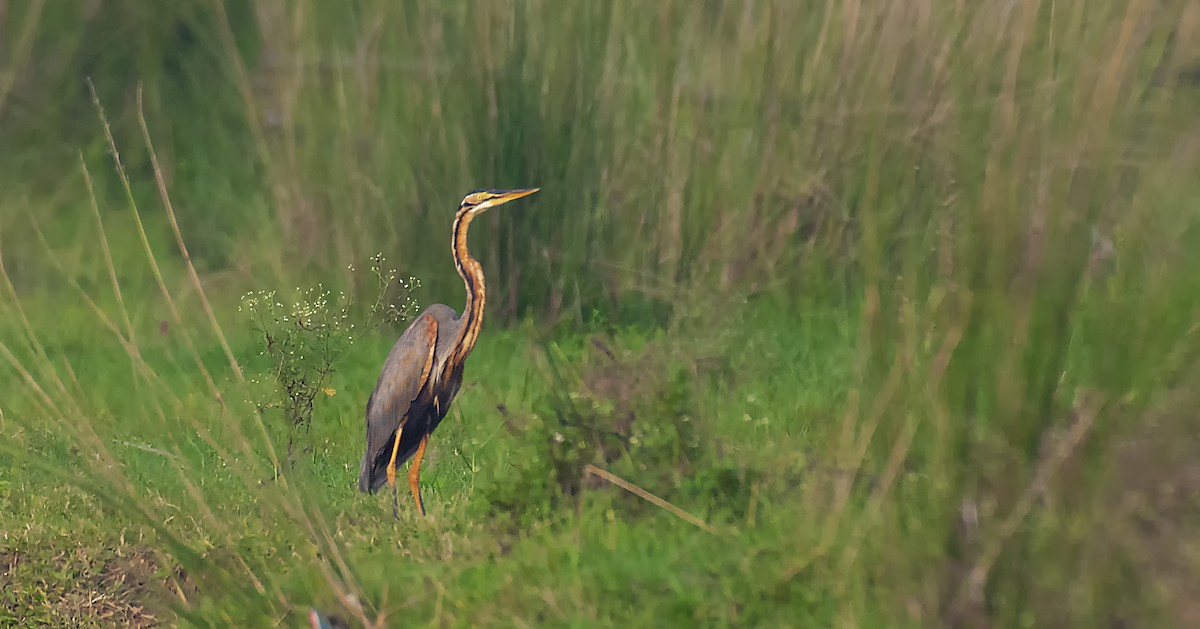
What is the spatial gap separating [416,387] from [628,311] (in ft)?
2.93

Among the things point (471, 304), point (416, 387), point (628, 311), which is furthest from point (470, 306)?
point (628, 311)

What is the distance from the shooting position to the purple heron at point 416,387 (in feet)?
9.21

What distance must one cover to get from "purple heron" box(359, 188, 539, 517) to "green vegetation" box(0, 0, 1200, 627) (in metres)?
0.10

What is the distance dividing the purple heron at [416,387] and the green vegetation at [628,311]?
0.10 m

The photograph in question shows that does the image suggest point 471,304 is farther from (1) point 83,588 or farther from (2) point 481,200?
(1) point 83,588

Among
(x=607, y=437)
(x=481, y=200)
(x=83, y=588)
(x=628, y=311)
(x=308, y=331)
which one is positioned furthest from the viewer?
(x=628, y=311)

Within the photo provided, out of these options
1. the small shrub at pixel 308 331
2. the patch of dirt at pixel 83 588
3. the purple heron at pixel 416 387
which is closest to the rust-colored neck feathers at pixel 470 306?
the purple heron at pixel 416 387

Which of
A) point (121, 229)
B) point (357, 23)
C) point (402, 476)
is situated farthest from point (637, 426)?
point (121, 229)

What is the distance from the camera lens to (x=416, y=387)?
9.21ft

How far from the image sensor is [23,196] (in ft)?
14.4

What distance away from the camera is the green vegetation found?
1.81 metres

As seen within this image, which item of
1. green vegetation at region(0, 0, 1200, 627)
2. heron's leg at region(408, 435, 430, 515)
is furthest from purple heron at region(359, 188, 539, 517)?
green vegetation at region(0, 0, 1200, 627)

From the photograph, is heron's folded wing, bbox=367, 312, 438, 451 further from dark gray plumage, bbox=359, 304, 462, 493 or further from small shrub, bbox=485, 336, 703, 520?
small shrub, bbox=485, 336, 703, 520

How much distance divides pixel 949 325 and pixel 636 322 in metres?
1.75
